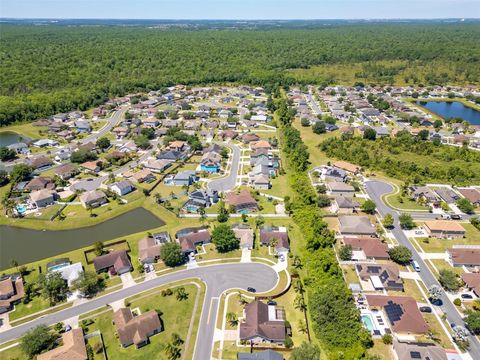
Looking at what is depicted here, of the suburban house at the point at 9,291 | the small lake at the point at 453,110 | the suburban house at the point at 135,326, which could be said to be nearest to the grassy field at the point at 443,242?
the suburban house at the point at 135,326

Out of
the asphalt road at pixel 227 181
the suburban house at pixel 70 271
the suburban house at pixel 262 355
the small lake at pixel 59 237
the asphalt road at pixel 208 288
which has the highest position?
the suburban house at pixel 70 271

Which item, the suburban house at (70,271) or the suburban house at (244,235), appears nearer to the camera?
the suburban house at (70,271)

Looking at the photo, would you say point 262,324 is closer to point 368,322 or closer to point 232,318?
point 232,318

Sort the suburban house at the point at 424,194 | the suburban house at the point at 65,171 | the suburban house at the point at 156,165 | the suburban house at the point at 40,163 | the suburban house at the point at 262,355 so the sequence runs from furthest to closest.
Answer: the suburban house at the point at 40,163 < the suburban house at the point at 156,165 < the suburban house at the point at 65,171 < the suburban house at the point at 424,194 < the suburban house at the point at 262,355

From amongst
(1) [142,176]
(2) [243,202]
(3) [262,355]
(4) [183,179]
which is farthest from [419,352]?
(1) [142,176]

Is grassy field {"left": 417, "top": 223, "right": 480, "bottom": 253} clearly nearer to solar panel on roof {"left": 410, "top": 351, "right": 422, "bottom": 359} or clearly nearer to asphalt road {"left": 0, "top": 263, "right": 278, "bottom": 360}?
solar panel on roof {"left": 410, "top": 351, "right": 422, "bottom": 359}

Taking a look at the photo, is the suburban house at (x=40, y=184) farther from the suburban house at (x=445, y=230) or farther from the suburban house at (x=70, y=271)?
the suburban house at (x=445, y=230)
